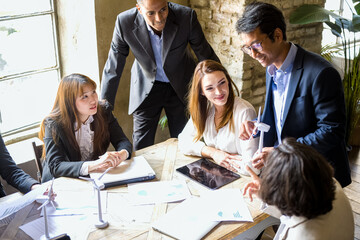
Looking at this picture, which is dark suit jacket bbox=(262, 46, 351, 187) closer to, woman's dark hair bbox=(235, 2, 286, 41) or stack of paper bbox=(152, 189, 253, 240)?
woman's dark hair bbox=(235, 2, 286, 41)

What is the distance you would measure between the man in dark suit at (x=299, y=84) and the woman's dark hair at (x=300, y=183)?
0.61m

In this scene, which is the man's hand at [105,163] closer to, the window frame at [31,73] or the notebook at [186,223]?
the notebook at [186,223]

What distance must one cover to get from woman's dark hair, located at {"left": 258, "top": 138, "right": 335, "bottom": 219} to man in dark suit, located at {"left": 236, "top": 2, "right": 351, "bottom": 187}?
61 centimetres

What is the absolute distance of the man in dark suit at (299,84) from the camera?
6.70ft

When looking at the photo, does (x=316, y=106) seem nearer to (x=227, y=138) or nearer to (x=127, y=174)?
(x=227, y=138)

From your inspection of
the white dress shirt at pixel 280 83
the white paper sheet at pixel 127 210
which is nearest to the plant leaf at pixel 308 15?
the white dress shirt at pixel 280 83

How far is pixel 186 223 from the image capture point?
1.84 m

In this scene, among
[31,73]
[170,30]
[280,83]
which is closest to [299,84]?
[280,83]

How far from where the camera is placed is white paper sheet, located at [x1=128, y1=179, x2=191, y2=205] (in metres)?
2.04

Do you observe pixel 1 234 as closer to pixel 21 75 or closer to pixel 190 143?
pixel 190 143

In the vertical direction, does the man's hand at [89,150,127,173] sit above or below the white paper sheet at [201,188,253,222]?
above

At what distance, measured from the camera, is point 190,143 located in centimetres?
249

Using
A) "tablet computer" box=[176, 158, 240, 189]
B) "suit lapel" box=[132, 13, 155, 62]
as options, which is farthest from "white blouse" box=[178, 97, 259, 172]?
"suit lapel" box=[132, 13, 155, 62]

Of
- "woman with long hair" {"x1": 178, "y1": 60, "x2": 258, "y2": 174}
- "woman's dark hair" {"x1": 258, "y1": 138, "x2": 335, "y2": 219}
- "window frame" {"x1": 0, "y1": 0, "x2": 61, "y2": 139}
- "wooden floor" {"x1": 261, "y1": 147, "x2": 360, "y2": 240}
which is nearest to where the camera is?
"woman's dark hair" {"x1": 258, "y1": 138, "x2": 335, "y2": 219}
